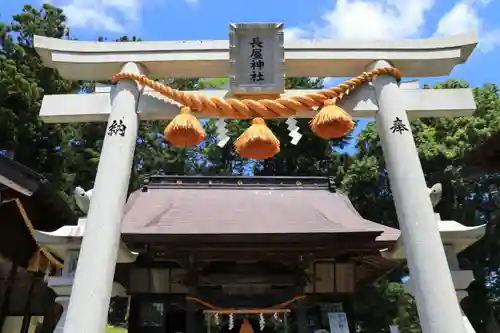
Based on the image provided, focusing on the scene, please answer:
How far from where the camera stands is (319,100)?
4.12 metres

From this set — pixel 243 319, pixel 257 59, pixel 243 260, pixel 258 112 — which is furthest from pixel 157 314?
pixel 257 59

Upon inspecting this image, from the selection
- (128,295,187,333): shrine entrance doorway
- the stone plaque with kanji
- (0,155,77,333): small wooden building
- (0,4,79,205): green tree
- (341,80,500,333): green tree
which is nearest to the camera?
the stone plaque with kanji

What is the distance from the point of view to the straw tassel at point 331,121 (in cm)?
396

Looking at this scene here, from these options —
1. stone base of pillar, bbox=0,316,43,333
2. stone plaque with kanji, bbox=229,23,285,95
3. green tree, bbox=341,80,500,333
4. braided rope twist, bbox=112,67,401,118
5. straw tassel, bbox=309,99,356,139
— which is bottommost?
stone base of pillar, bbox=0,316,43,333

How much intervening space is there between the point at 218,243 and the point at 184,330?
2177 mm

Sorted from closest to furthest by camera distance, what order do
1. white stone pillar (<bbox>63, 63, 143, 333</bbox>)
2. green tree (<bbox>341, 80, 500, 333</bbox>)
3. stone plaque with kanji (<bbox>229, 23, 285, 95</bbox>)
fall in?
1. white stone pillar (<bbox>63, 63, 143, 333</bbox>)
2. stone plaque with kanji (<bbox>229, 23, 285, 95</bbox>)
3. green tree (<bbox>341, 80, 500, 333</bbox>)

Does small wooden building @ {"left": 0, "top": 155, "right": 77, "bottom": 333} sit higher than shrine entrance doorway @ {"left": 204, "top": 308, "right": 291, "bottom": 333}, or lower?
higher

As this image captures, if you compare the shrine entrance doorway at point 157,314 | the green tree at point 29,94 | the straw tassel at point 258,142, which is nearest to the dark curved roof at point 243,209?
the shrine entrance doorway at point 157,314

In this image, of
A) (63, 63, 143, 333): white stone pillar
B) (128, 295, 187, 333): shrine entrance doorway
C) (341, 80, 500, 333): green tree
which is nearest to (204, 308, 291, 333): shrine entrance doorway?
(128, 295, 187, 333): shrine entrance doorway

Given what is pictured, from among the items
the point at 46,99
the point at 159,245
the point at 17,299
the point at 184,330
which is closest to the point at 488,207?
the point at 184,330

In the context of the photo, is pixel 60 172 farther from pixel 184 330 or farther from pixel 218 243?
pixel 218 243

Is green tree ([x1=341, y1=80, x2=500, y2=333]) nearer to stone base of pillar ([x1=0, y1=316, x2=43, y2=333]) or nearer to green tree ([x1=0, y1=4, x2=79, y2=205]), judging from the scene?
green tree ([x1=0, y1=4, x2=79, y2=205])

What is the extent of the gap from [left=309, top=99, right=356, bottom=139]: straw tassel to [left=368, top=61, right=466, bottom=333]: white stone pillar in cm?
31

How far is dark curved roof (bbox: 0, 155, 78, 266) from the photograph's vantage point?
17.6 ft
